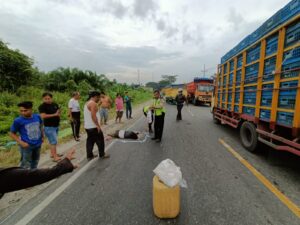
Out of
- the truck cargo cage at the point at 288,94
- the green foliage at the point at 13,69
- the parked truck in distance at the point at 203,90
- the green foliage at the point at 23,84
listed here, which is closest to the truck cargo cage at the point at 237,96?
the truck cargo cage at the point at 288,94

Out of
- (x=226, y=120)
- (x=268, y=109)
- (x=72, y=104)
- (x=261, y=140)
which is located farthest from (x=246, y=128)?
(x=72, y=104)

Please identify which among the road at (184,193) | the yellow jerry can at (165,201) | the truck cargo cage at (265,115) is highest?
the truck cargo cage at (265,115)

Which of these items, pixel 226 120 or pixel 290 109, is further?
pixel 226 120

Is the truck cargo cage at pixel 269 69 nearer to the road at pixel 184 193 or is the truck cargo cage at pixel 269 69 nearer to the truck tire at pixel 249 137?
the truck tire at pixel 249 137

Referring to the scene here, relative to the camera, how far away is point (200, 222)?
223 centimetres

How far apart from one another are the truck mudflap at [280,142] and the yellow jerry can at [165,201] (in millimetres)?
2501

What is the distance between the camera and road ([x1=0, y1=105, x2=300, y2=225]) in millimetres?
2324

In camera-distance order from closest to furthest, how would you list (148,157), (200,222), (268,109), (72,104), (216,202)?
(200,222)
(216,202)
(268,109)
(148,157)
(72,104)

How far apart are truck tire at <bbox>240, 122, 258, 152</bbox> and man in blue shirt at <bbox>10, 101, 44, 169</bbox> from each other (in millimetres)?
4998

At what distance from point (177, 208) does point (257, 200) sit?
1321 millimetres

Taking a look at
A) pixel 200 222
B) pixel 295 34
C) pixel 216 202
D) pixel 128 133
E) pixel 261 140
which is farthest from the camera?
pixel 128 133

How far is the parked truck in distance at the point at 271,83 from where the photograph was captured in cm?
323

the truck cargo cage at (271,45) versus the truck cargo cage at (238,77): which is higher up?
the truck cargo cage at (271,45)

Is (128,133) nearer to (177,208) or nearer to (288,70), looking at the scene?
(177,208)
